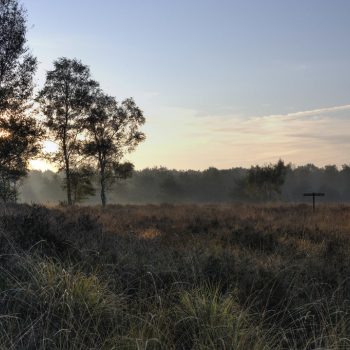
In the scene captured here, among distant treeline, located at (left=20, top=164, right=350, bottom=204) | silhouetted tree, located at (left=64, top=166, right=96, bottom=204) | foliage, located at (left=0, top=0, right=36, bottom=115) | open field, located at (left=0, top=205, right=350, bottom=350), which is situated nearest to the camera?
open field, located at (left=0, top=205, right=350, bottom=350)

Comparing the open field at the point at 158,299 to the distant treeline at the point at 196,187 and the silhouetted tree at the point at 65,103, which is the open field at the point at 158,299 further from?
the distant treeline at the point at 196,187

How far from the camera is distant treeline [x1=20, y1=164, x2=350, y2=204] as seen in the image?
324ft

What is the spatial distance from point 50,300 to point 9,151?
867 inches

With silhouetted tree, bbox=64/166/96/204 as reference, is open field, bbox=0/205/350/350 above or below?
below

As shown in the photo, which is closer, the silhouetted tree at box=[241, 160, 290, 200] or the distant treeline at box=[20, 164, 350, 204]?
the silhouetted tree at box=[241, 160, 290, 200]

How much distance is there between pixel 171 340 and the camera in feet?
13.9

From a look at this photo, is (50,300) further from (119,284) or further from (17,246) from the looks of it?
(17,246)

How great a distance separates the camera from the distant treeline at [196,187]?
324ft

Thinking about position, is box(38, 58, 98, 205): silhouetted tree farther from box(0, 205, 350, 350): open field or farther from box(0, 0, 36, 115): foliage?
box(0, 205, 350, 350): open field

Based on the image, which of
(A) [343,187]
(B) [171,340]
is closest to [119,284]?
(B) [171,340]

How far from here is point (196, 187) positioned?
114 m

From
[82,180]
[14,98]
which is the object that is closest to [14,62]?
[14,98]

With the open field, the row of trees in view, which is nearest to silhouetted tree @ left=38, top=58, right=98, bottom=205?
the row of trees

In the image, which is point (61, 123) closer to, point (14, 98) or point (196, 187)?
point (14, 98)
